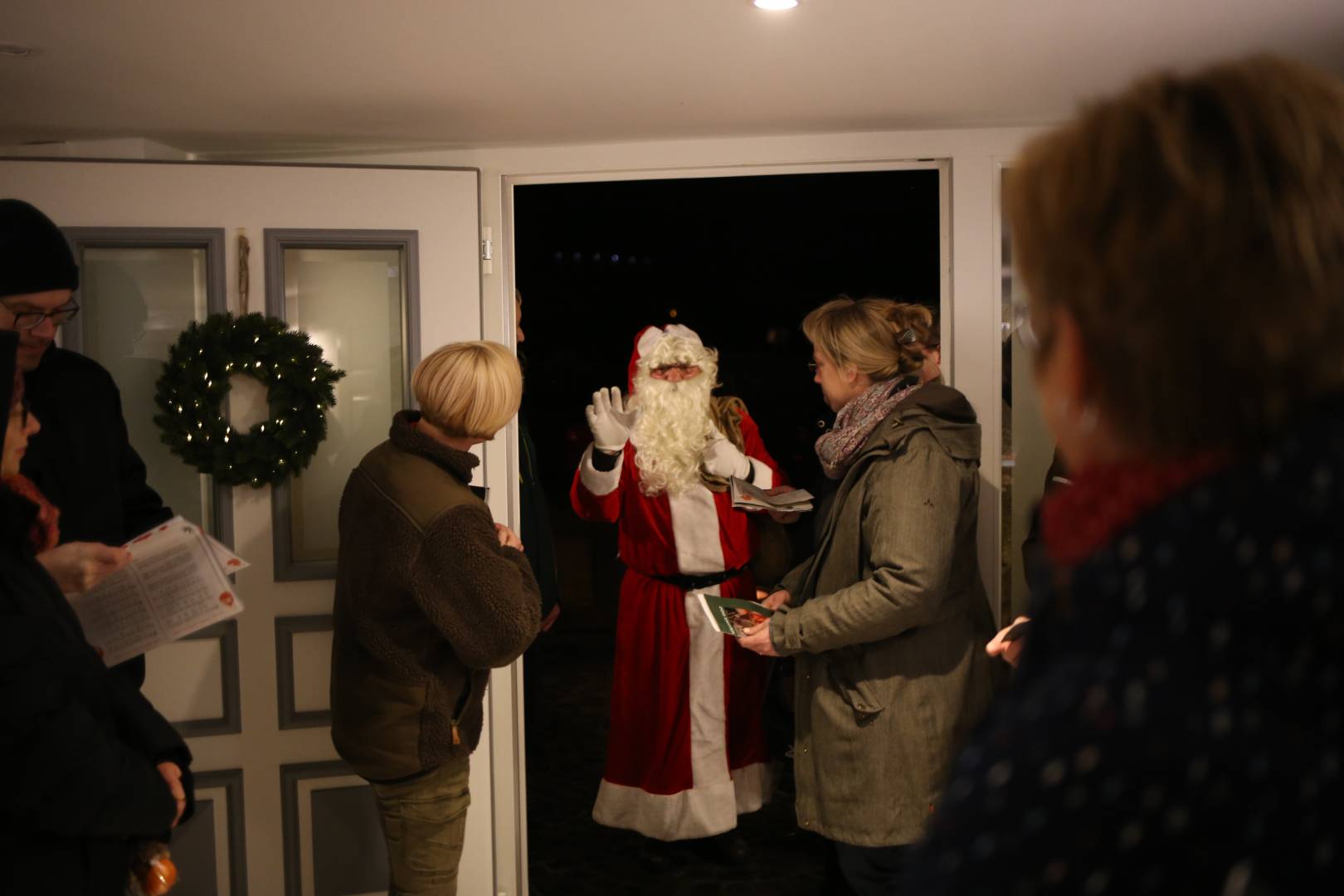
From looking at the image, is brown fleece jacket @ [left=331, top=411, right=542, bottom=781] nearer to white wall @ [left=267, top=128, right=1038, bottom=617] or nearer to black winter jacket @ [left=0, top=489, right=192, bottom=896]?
black winter jacket @ [left=0, top=489, right=192, bottom=896]

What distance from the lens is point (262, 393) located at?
2.96 metres

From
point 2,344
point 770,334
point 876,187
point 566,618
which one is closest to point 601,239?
point 770,334

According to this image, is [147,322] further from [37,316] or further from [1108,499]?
[1108,499]

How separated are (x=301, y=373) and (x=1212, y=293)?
261 centimetres

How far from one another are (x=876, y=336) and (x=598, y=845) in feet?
7.25

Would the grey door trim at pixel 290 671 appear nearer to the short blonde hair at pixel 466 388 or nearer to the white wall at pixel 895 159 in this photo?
the white wall at pixel 895 159

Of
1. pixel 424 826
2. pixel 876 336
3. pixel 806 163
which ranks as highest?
pixel 806 163

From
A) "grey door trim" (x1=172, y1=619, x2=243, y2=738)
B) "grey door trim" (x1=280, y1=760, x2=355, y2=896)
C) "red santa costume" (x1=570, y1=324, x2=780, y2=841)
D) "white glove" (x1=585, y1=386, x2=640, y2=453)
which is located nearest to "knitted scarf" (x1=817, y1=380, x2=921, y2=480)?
"red santa costume" (x1=570, y1=324, x2=780, y2=841)

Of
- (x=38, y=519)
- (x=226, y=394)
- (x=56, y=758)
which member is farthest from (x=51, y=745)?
(x=226, y=394)

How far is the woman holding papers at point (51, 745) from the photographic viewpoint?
1.45 metres

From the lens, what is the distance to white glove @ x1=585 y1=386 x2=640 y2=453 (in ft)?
12.3

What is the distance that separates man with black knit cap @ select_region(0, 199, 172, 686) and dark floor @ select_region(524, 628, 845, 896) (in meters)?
1.72

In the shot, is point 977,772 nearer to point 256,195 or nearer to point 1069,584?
point 1069,584

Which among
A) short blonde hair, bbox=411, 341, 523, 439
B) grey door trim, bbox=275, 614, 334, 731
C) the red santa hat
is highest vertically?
the red santa hat
